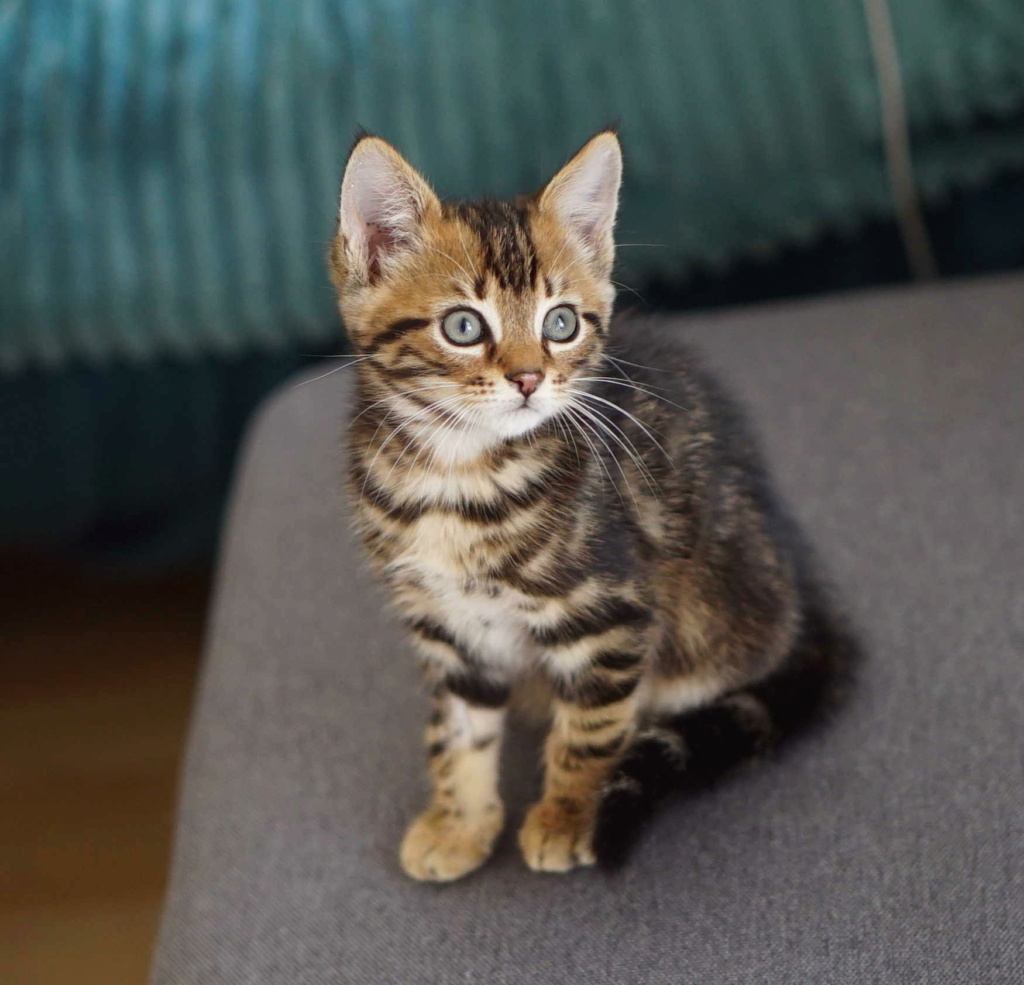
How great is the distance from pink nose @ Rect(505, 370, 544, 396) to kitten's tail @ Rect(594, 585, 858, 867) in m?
0.32

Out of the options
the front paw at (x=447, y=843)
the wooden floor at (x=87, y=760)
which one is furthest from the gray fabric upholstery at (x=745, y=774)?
the wooden floor at (x=87, y=760)

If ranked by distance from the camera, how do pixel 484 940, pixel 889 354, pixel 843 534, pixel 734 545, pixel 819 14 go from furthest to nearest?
1. pixel 819 14
2. pixel 889 354
3. pixel 843 534
4. pixel 734 545
5. pixel 484 940

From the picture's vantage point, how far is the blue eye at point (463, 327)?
2.99 feet

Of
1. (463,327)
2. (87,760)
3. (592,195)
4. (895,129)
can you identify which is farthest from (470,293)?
(87,760)

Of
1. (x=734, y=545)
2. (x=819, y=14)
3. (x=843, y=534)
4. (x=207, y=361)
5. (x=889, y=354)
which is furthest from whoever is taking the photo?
(x=207, y=361)

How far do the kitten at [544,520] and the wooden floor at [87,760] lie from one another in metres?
0.83

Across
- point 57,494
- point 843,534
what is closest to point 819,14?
point 843,534

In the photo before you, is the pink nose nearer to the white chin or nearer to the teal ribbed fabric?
the white chin

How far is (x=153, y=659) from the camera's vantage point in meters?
2.06

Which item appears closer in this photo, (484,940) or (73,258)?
(484,940)

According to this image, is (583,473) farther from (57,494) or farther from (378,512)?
(57,494)

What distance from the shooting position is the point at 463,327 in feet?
3.01

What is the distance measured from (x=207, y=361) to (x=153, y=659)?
0.58 m

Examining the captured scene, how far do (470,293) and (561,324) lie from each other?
83mm
